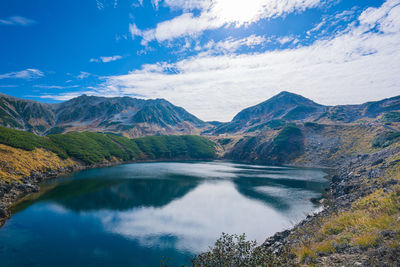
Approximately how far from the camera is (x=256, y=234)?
109ft

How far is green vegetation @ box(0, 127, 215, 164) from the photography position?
84.9 m

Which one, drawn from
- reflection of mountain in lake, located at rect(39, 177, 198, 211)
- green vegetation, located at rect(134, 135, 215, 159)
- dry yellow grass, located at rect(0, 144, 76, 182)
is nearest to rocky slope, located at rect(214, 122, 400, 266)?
green vegetation, located at rect(134, 135, 215, 159)

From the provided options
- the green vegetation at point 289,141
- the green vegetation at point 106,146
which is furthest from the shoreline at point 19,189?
the green vegetation at point 289,141

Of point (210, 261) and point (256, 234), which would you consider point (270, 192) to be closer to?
point (256, 234)

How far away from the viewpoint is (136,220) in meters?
38.8

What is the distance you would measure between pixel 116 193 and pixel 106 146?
90021mm

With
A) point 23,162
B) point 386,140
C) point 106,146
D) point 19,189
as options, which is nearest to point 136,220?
point 19,189

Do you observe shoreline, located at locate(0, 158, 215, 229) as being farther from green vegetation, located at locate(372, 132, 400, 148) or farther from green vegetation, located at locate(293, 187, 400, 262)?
green vegetation, located at locate(372, 132, 400, 148)

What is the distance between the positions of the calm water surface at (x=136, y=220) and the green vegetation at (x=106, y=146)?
33.3 m

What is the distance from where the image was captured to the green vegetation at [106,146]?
8492 cm

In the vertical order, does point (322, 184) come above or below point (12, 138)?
below

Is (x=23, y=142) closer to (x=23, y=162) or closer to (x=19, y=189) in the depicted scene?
(x=23, y=162)

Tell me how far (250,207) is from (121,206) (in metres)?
32.0

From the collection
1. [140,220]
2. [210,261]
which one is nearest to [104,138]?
[140,220]
